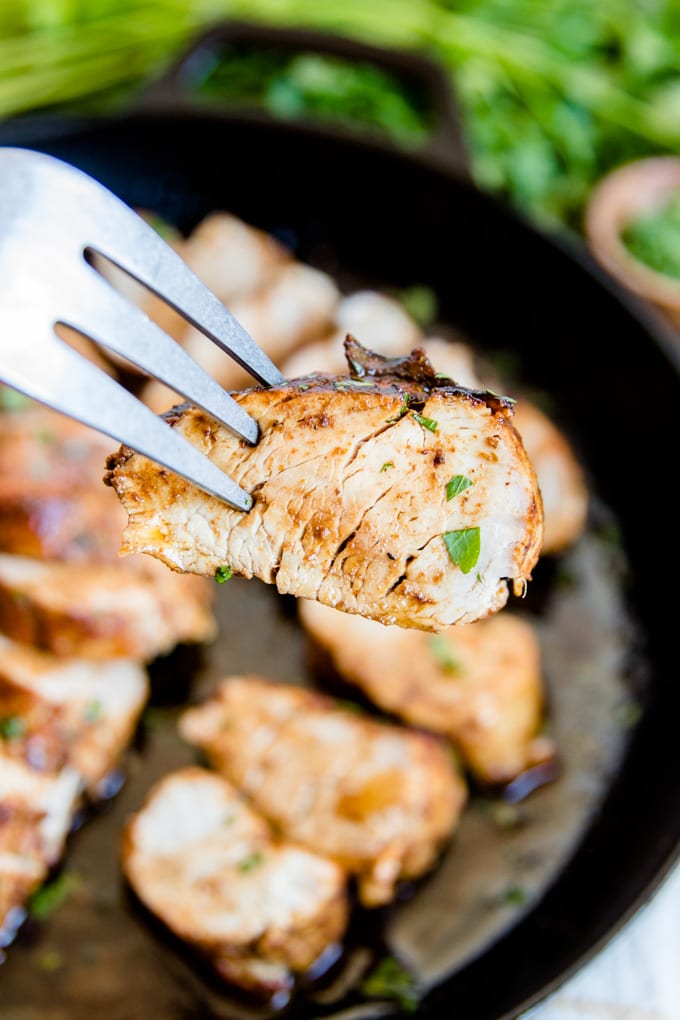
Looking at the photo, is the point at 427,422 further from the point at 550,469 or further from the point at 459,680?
the point at 550,469

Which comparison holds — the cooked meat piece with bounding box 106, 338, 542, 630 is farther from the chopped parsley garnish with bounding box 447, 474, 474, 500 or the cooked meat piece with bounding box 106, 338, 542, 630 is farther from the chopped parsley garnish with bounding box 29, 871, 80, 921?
the chopped parsley garnish with bounding box 29, 871, 80, 921

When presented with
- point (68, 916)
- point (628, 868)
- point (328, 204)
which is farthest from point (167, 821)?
point (328, 204)

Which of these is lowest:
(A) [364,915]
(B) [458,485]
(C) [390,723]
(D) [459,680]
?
(A) [364,915]

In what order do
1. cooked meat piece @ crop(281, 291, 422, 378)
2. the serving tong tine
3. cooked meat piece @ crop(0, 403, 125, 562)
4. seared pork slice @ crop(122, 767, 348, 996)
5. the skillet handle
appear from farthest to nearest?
the skillet handle
cooked meat piece @ crop(281, 291, 422, 378)
cooked meat piece @ crop(0, 403, 125, 562)
seared pork slice @ crop(122, 767, 348, 996)
the serving tong tine

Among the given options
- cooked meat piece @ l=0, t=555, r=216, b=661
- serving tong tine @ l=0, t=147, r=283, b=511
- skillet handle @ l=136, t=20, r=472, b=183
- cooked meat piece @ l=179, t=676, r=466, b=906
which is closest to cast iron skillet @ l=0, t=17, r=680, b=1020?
skillet handle @ l=136, t=20, r=472, b=183

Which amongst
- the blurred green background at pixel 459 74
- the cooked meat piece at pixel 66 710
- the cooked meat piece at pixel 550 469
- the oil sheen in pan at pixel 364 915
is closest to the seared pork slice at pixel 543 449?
the cooked meat piece at pixel 550 469

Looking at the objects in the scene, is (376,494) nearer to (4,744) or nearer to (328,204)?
(4,744)

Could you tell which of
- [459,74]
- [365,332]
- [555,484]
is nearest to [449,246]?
[365,332]
